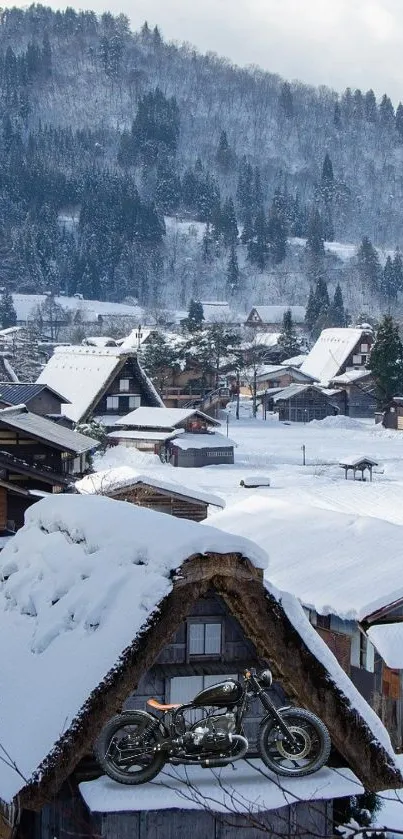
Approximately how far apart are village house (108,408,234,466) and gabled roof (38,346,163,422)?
1.99m

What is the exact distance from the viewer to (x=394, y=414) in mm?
69250

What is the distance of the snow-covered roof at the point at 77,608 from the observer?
7.35 metres

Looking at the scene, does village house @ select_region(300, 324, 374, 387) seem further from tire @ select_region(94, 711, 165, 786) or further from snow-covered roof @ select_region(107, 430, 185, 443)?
tire @ select_region(94, 711, 165, 786)

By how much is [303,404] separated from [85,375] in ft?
62.6

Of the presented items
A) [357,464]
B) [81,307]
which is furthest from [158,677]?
[81,307]

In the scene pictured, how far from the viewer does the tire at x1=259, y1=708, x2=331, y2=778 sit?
776 centimetres

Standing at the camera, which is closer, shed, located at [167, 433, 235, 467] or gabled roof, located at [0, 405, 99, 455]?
gabled roof, located at [0, 405, 99, 455]

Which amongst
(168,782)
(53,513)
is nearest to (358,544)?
(53,513)

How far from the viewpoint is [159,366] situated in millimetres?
70125

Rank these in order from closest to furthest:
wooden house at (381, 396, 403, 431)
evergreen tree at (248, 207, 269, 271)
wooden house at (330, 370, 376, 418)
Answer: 1. wooden house at (381, 396, 403, 431)
2. wooden house at (330, 370, 376, 418)
3. evergreen tree at (248, 207, 269, 271)

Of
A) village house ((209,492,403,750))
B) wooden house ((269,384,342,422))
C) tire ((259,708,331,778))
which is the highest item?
tire ((259,708,331,778))

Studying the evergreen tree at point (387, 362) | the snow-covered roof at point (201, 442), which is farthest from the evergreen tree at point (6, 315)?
the snow-covered roof at point (201, 442)

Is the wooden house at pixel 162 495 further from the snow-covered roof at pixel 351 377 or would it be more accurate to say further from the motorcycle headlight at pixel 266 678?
the snow-covered roof at pixel 351 377

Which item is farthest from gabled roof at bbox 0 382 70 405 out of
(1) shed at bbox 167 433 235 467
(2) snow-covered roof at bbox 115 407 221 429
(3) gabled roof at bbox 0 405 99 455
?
(3) gabled roof at bbox 0 405 99 455
